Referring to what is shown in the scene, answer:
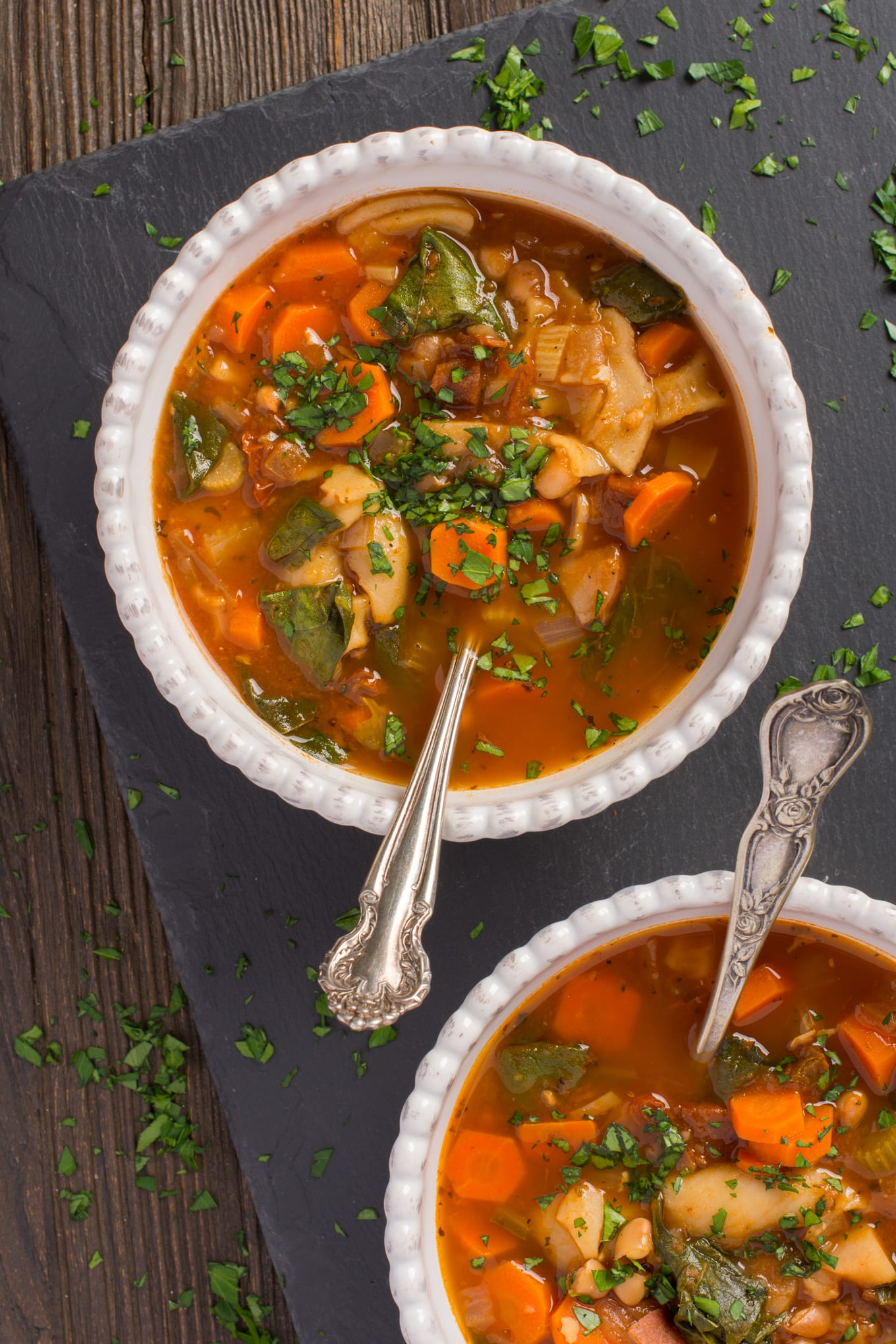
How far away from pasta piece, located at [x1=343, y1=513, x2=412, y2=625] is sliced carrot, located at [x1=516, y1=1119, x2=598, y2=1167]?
1.28m

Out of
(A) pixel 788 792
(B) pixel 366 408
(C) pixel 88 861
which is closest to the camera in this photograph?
(A) pixel 788 792

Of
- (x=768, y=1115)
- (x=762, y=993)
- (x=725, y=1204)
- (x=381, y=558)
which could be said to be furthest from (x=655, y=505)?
(x=725, y=1204)

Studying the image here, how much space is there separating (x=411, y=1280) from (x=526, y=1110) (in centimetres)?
47

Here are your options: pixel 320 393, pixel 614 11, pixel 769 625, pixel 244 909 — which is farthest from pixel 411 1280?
pixel 614 11

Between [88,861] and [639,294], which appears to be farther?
[88,861]

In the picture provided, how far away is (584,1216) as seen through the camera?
2.62 m

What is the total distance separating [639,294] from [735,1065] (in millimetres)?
1839

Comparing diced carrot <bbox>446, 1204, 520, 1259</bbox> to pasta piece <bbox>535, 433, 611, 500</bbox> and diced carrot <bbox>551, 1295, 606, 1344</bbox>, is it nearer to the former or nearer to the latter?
diced carrot <bbox>551, 1295, 606, 1344</bbox>

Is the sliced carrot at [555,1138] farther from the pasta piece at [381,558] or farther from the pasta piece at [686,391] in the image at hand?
the pasta piece at [686,391]

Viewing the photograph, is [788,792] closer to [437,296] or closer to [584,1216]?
[584,1216]

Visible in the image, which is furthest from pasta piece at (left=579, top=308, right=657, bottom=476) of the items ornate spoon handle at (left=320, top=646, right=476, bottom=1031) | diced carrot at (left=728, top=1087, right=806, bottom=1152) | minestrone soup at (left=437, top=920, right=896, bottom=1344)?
diced carrot at (left=728, top=1087, right=806, bottom=1152)

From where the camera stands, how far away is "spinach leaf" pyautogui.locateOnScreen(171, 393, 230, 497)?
8.46 feet

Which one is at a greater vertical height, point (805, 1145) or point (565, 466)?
point (565, 466)

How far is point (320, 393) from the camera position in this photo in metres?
2.54
